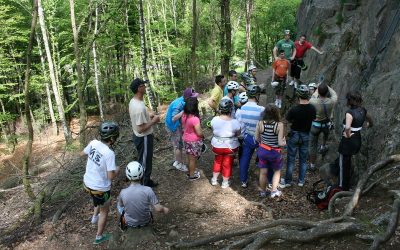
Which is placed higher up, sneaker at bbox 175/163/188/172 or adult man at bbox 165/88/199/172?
adult man at bbox 165/88/199/172

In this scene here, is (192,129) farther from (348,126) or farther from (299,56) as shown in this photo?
(299,56)

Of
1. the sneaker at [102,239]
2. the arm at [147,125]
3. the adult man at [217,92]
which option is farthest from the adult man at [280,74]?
the sneaker at [102,239]

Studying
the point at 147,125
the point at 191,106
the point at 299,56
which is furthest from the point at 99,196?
the point at 299,56

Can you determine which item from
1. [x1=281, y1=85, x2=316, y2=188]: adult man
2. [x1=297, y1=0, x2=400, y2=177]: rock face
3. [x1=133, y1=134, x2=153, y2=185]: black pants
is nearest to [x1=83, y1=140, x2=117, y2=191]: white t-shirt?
[x1=133, y1=134, x2=153, y2=185]: black pants

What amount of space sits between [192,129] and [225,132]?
2.76ft

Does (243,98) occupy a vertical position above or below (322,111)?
above

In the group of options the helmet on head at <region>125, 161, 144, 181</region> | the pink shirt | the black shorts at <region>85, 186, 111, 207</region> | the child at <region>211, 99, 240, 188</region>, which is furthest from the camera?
the pink shirt

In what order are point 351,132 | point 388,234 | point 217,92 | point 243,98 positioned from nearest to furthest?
point 388,234 < point 351,132 < point 243,98 < point 217,92

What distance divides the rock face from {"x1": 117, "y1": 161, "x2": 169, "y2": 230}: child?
4.46m

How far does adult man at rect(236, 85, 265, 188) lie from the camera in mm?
7387

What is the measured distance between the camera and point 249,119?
7.51 meters

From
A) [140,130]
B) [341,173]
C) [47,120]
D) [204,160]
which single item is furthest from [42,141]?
[341,173]

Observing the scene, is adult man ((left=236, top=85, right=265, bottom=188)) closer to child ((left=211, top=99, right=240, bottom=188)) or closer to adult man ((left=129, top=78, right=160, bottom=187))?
child ((left=211, top=99, right=240, bottom=188))

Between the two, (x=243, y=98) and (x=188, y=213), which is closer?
(x=188, y=213)
